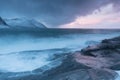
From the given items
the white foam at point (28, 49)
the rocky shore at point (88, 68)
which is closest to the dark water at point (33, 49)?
the white foam at point (28, 49)

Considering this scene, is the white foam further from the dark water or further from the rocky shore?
the rocky shore

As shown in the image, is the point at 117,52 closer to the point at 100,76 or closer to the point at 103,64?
the point at 103,64

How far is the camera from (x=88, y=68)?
11852 millimetres

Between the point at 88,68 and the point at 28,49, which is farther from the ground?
the point at 88,68

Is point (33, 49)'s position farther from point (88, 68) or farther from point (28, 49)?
point (88, 68)

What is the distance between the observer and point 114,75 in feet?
34.2

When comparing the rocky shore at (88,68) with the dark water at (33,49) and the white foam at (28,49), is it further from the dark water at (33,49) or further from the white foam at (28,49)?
the dark water at (33,49)

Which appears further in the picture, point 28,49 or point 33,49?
point 28,49

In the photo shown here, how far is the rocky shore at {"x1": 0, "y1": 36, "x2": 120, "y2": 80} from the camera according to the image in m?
10.3

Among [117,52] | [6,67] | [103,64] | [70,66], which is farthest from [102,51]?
Answer: [6,67]

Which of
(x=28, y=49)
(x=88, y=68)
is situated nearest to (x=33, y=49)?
(x=28, y=49)

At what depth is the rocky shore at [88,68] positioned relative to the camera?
1027 centimetres

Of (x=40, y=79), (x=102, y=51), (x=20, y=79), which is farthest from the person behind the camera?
(x=102, y=51)

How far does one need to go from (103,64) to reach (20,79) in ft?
13.1
